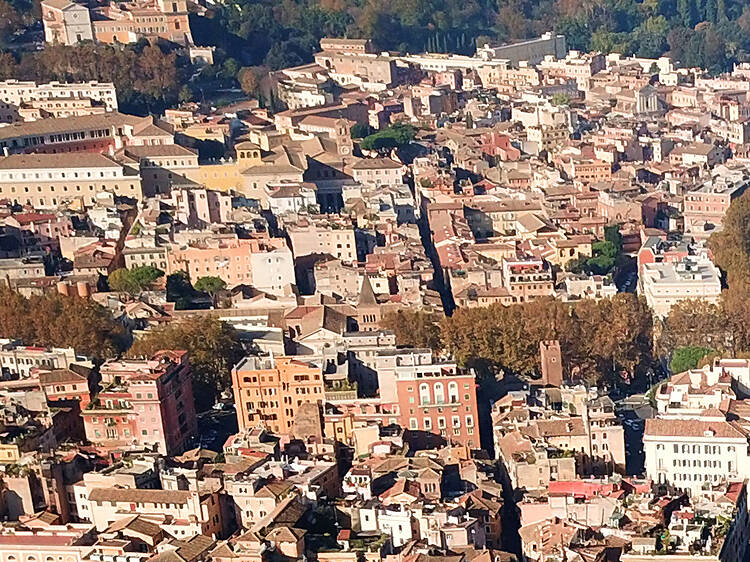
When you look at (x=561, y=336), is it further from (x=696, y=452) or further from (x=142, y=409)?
(x=142, y=409)

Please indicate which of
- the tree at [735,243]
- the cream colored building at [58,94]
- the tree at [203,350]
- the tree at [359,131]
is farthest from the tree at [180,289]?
the cream colored building at [58,94]

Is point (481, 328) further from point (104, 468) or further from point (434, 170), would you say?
point (434, 170)

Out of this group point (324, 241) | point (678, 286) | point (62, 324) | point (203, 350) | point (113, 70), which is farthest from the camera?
point (113, 70)

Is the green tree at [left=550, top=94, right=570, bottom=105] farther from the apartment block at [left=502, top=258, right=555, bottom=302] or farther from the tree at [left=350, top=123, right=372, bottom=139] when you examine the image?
the apartment block at [left=502, top=258, right=555, bottom=302]

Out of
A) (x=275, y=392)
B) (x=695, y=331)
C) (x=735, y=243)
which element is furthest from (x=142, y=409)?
(x=735, y=243)

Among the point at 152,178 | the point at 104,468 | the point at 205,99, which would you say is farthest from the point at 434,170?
the point at 104,468

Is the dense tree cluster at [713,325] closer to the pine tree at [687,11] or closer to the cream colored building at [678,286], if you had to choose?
the cream colored building at [678,286]

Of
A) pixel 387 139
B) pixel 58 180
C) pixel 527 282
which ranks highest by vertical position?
pixel 58 180
